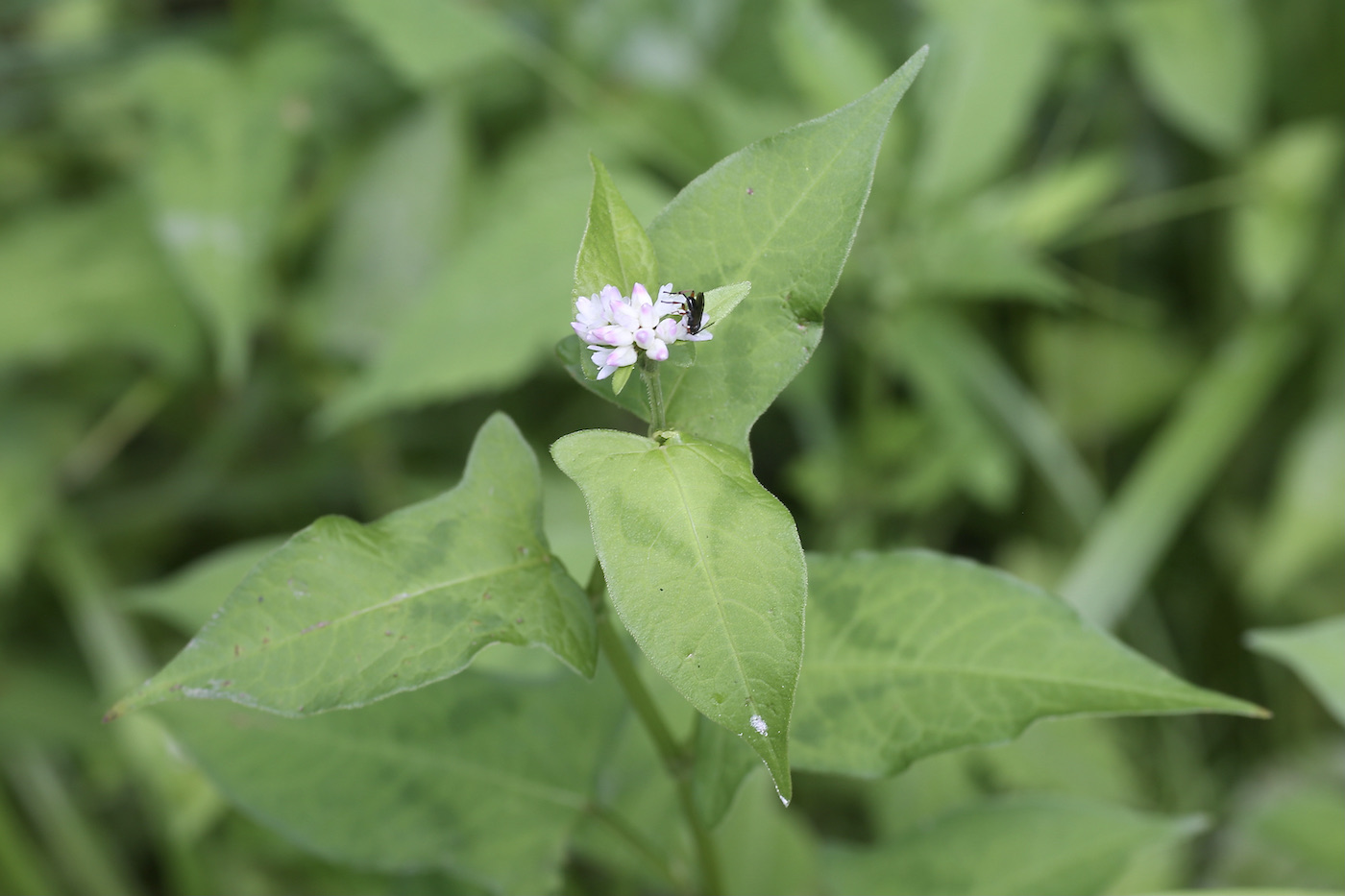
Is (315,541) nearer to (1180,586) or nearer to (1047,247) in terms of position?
(1047,247)

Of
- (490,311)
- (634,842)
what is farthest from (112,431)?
(634,842)

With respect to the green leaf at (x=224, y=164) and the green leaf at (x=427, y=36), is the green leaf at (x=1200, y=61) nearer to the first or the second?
the green leaf at (x=427, y=36)

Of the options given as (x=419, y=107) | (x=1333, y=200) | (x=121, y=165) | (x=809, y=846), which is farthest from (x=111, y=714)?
(x=1333, y=200)

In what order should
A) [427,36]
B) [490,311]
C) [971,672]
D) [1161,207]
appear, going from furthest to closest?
[1161,207] → [427,36] → [490,311] → [971,672]

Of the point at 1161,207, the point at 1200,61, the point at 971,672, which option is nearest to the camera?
the point at 971,672

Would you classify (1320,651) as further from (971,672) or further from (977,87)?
(977,87)

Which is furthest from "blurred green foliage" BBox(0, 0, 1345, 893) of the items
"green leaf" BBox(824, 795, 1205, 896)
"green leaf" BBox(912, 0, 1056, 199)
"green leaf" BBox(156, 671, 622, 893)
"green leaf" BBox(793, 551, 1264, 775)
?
"green leaf" BBox(793, 551, 1264, 775)

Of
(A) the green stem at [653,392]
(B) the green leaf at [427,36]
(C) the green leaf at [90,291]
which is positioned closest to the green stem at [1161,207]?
(B) the green leaf at [427,36]
